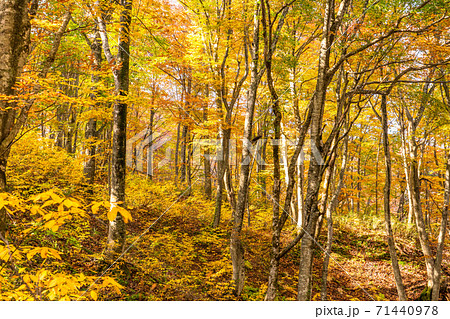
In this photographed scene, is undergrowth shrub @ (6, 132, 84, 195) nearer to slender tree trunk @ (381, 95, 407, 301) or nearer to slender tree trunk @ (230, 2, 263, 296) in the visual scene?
slender tree trunk @ (230, 2, 263, 296)

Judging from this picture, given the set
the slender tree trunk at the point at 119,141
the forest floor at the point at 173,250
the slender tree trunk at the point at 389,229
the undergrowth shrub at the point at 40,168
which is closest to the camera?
the forest floor at the point at 173,250

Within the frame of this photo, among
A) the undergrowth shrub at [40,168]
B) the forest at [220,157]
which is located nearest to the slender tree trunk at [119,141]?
the forest at [220,157]

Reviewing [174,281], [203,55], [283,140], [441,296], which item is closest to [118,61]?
[203,55]

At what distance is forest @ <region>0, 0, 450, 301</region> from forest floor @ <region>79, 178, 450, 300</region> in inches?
2.3

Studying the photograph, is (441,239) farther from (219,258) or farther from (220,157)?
(220,157)

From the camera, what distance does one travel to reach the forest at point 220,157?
3.52m

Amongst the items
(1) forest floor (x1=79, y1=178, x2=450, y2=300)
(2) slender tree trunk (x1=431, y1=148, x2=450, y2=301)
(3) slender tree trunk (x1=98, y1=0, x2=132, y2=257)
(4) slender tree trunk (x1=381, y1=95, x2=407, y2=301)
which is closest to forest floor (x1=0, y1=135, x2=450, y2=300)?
(1) forest floor (x1=79, y1=178, x2=450, y2=300)

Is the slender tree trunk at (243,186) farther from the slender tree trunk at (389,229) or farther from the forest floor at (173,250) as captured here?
the slender tree trunk at (389,229)

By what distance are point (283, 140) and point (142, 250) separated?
6939 mm

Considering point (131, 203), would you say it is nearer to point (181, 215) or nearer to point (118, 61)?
point (181, 215)

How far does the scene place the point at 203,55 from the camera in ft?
25.2

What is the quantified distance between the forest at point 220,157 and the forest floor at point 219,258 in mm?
57

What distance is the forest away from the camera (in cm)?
352
